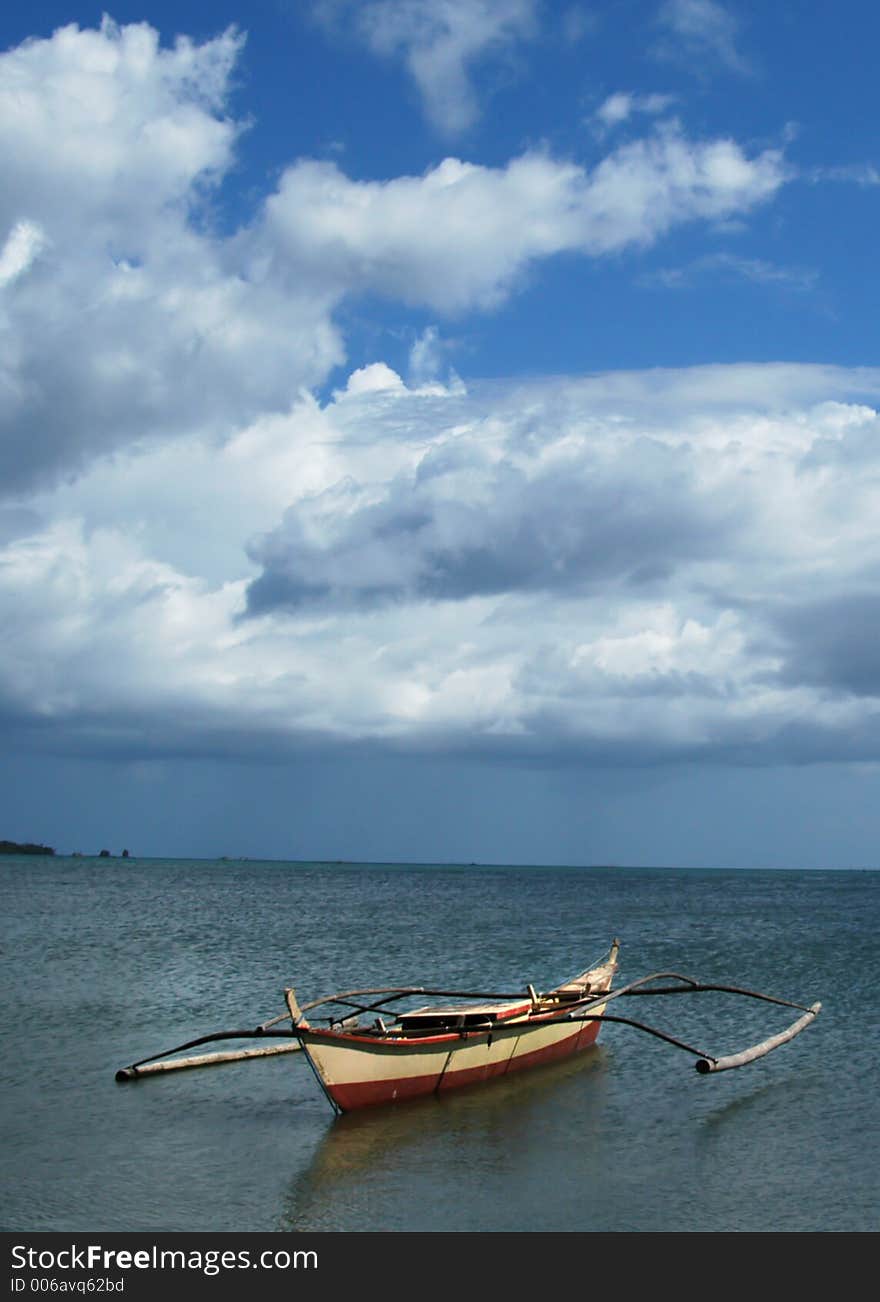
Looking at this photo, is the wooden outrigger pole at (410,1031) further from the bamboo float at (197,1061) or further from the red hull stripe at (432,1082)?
the red hull stripe at (432,1082)

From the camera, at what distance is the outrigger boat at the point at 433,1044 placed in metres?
19.7

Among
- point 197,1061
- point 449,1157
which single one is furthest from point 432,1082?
point 197,1061

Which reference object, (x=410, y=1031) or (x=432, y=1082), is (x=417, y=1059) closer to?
(x=432, y=1082)

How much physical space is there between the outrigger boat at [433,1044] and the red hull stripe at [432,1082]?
2 centimetres

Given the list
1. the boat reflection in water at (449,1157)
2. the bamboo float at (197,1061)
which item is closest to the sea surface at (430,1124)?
the boat reflection in water at (449,1157)

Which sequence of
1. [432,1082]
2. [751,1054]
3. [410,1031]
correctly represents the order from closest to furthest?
[432,1082], [410,1031], [751,1054]

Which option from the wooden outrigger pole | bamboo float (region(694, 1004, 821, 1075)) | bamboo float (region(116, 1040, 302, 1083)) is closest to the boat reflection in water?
the wooden outrigger pole

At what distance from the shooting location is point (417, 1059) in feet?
68.4

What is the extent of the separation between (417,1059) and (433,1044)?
1.42 feet

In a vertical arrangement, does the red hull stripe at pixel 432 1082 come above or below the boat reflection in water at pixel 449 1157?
above

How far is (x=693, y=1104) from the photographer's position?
853 inches
